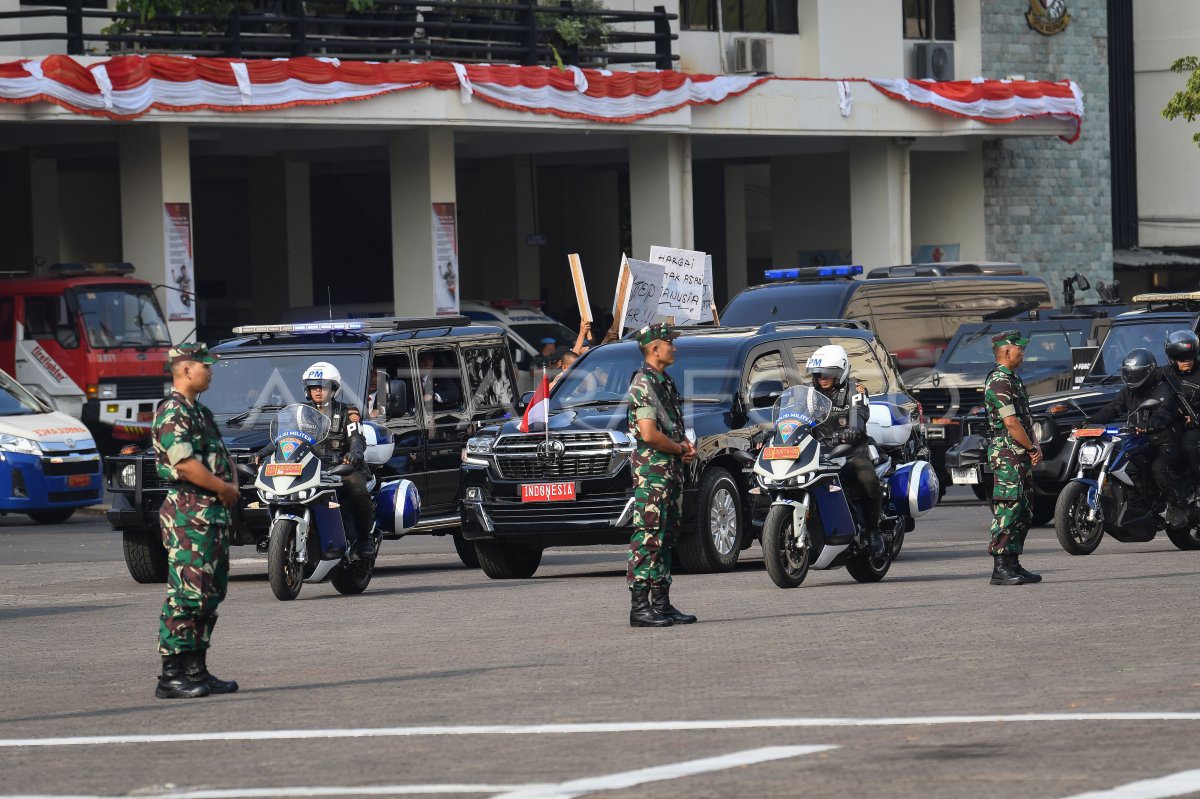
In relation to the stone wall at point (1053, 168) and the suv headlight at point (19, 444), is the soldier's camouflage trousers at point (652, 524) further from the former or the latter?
the stone wall at point (1053, 168)

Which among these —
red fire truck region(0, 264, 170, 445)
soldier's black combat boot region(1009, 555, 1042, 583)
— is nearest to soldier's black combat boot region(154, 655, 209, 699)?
soldier's black combat boot region(1009, 555, 1042, 583)

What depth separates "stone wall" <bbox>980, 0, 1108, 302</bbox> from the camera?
46438 mm

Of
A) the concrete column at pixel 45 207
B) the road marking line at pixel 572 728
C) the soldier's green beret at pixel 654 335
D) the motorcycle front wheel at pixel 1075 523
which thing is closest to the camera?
the road marking line at pixel 572 728

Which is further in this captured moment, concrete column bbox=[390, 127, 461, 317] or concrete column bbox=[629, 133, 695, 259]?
concrete column bbox=[629, 133, 695, 259]

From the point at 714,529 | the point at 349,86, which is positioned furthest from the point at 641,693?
the point at 349,86

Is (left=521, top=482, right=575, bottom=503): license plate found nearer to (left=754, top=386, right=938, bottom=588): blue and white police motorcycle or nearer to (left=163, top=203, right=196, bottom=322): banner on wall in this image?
(left=754, top=386, right=938, bottom=588): blue and white police motorcycle

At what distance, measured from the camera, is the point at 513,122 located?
3647 centimetres

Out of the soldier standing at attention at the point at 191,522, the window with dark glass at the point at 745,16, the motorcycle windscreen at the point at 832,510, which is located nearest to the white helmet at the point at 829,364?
the motorcycle windscreen at the point at 832,510

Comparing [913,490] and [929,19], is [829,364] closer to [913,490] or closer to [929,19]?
[913,490]

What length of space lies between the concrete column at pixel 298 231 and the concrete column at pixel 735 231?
1053cm

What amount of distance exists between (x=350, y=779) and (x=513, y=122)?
1138 inches

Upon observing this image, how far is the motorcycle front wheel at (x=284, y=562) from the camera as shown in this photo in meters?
15.5

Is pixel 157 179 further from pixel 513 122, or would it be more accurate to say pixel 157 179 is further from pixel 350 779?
pixel 350 779

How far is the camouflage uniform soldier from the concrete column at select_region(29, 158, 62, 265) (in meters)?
30.2
